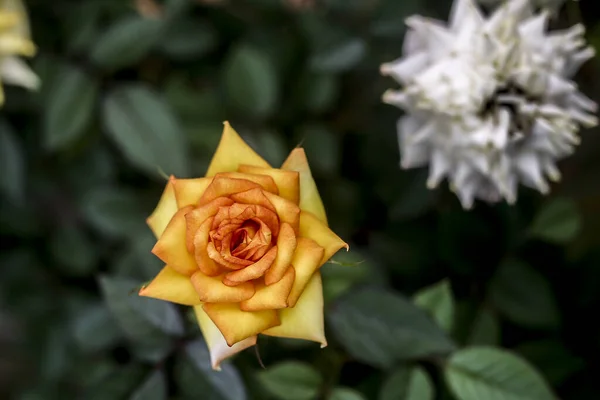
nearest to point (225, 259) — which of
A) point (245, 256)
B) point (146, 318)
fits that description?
point (245, 256)

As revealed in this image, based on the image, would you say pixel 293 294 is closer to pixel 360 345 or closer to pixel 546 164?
pixel 360 345

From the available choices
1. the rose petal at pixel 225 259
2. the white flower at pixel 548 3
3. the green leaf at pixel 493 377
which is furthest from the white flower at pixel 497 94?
the rose petal at pixel 225 259

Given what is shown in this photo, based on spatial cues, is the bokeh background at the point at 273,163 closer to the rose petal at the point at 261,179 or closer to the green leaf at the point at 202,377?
the green leaf at the point at 202,377

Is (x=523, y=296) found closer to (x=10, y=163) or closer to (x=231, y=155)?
(x=231, y=155)

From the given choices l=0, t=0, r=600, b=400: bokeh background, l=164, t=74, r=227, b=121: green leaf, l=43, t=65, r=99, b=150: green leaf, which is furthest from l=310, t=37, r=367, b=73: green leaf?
l=43, t=65, r=99, b=150: green leaf

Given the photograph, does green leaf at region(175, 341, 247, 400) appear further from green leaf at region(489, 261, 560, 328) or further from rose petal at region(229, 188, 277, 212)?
green leaf at region(489, 261, 560, 328)
